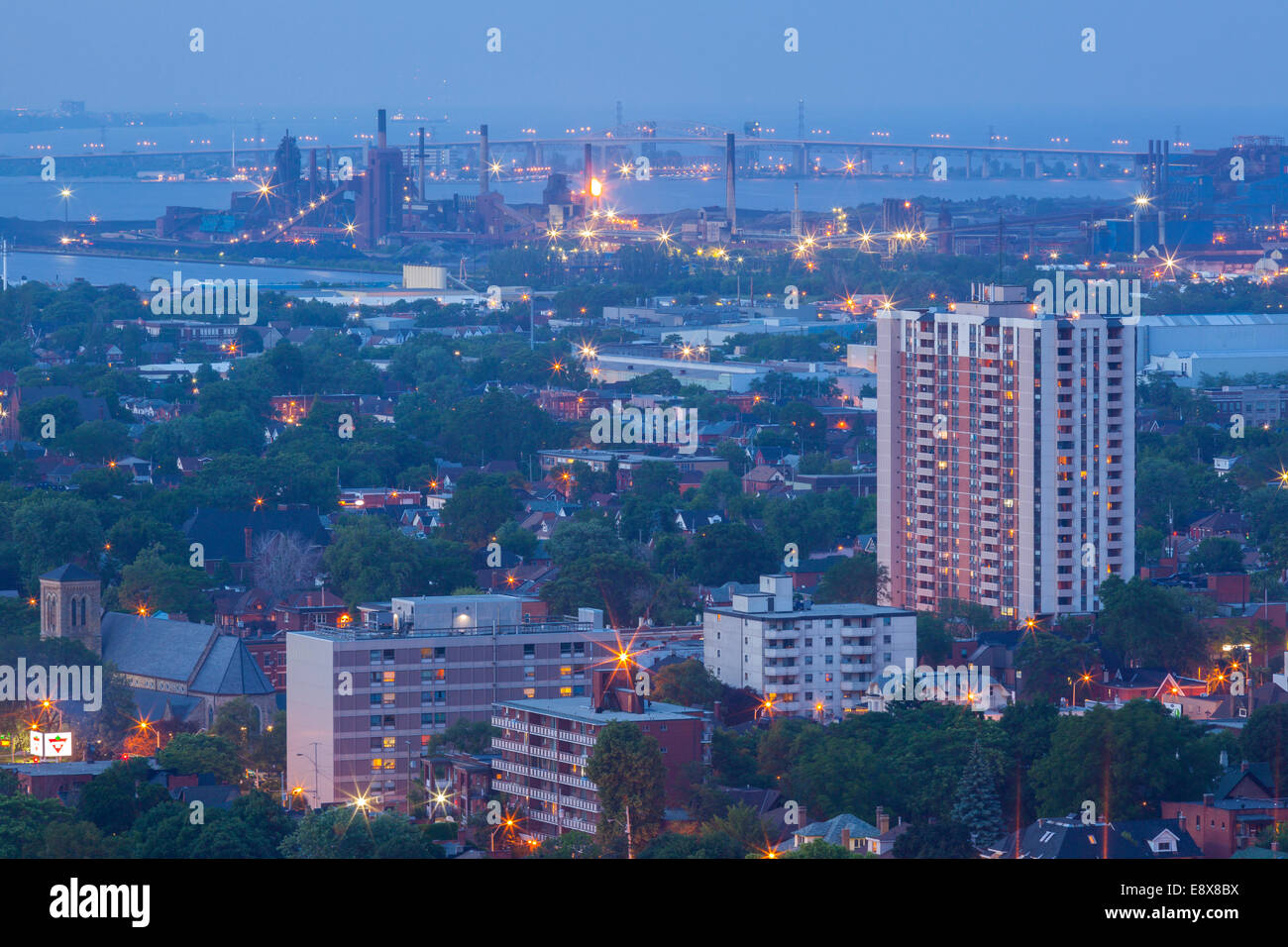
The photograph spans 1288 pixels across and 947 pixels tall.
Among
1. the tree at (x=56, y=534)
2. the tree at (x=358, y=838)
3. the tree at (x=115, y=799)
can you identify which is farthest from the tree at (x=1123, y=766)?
the tree at (x=56, y=534)

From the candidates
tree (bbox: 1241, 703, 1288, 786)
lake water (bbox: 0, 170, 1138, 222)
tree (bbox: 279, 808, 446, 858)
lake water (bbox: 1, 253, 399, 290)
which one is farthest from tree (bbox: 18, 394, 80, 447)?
lake water (bbox: 0, 170, 1138, 222)

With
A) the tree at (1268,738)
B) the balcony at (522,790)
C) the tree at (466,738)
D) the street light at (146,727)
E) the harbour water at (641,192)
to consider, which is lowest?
the street light at (146,727)

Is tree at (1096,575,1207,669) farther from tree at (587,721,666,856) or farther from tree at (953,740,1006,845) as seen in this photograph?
tree at (587,721,666,856)

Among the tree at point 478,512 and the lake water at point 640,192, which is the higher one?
the lake water at point 640,192

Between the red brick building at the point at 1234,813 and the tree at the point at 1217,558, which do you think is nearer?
the red brick building at the point at 1234,813

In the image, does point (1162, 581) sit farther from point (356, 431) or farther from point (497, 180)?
point (497, 180)

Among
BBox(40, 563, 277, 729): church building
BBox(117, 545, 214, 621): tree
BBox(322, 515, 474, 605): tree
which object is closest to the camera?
BBox(40, 563, 277, 729): church building

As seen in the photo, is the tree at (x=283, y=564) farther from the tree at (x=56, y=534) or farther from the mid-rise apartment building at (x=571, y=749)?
the mid-rise apartment building at (x=571, y=749)

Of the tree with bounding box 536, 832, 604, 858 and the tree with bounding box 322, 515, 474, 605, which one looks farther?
the tree with bounding box 322, 515, 474, 605
